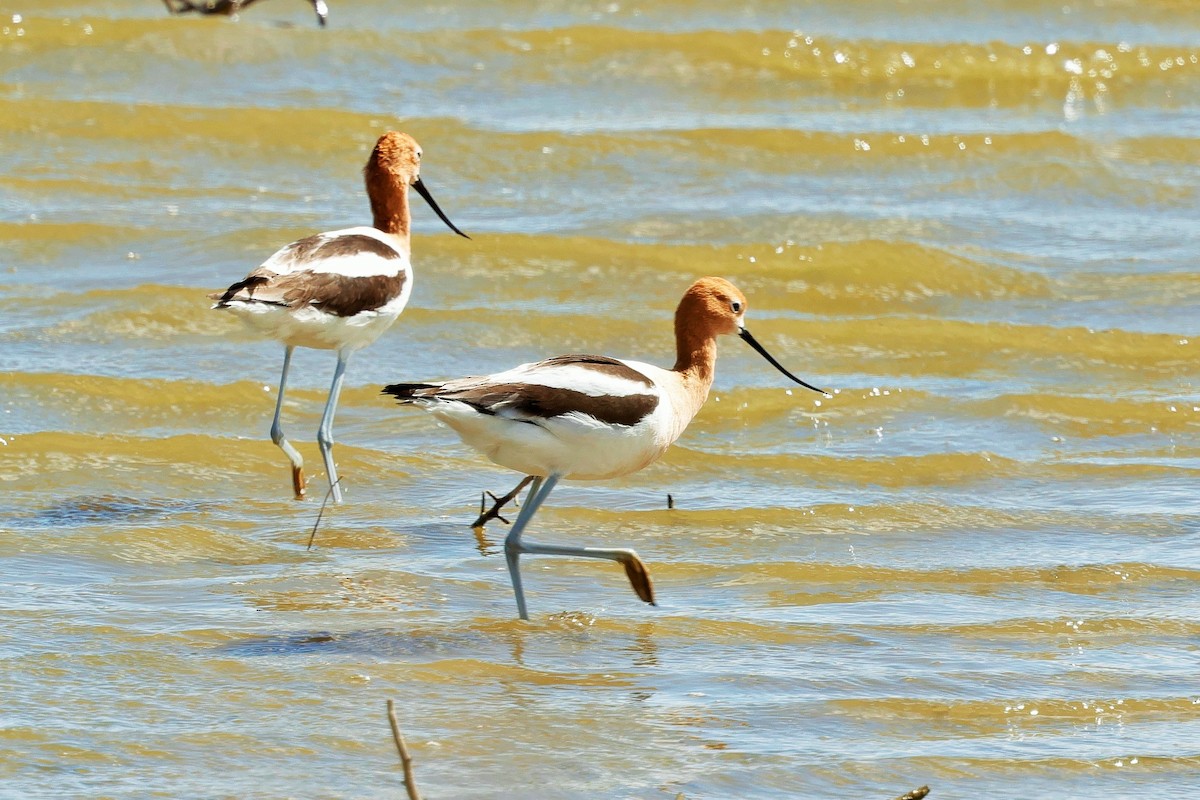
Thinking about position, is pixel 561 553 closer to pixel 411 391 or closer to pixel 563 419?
pixel 563 419

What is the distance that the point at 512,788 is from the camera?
4754 mm

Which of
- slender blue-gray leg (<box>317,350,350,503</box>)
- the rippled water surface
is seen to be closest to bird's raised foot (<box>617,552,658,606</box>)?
the rippled water surface

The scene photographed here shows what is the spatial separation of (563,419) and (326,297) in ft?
7.04

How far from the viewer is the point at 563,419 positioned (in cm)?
584

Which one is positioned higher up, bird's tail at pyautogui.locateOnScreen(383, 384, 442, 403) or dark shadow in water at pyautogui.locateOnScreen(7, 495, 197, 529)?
bird's tail at pyautogui.locateOnScreen(383, 384, 442, 403)

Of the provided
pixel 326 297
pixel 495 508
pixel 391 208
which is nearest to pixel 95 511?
pixel 326 297

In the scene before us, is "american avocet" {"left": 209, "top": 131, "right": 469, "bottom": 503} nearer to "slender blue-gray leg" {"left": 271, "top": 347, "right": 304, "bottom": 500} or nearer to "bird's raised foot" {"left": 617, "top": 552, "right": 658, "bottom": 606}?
"slender blue-gray leg" {"left": 271, "top": 347, "right": 304, "bottom": 500}

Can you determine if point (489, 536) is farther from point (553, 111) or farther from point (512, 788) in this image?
point (553, 111)

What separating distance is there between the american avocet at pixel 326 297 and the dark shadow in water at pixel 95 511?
1.87 feet

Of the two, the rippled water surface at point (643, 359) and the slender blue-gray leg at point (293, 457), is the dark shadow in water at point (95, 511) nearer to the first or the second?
the rippled water surface at point (643, 359)

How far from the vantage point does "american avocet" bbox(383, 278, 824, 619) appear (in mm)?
5797

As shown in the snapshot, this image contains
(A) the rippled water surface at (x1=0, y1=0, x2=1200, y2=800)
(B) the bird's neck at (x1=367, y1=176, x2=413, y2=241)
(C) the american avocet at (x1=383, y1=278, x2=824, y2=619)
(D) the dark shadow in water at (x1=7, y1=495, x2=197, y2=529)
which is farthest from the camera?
(B) the bird's neck at (x1=367, y1=176, x2=413, y2=241)

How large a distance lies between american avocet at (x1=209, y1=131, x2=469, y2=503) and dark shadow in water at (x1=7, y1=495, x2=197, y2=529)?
0.57 meters

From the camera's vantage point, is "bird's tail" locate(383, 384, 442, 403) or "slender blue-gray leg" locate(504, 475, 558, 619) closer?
"bird's tail" locate(383, 384, 442, 403)
